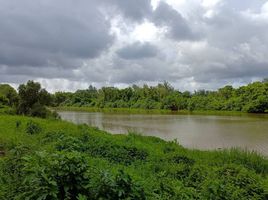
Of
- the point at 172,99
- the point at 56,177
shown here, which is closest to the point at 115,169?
the point at 56,177

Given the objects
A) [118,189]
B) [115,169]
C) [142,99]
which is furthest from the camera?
[142,99]

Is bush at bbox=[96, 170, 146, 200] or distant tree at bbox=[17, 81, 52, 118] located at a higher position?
distant tree at bbox=[17, 81, 52, 118]

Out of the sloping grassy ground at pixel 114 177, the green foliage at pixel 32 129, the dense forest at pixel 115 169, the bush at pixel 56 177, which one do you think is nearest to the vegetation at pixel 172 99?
the green foliage at pixel 32 129

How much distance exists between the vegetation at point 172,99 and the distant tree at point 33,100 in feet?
104

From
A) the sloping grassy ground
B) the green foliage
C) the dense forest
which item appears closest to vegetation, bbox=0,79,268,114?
the dense forest

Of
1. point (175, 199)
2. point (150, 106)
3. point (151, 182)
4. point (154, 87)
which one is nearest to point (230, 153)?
point (151, 182)

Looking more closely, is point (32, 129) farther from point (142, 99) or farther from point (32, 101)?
point (142, 99)

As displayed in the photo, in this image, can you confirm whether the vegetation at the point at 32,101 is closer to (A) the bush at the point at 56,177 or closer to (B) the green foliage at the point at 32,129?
(B) the green foliage at the point at 32,129

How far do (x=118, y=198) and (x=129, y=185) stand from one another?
0.83ft

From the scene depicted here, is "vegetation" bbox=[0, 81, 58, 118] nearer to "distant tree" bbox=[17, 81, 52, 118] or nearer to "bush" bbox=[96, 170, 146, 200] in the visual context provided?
"distant tree" bbox=[17, 81, 52, 118]

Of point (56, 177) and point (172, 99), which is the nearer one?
point (56, 177)

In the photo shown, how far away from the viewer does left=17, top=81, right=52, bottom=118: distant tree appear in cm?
2578

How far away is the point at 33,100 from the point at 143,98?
212 ft

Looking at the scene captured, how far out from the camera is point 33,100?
2648 centimetres
